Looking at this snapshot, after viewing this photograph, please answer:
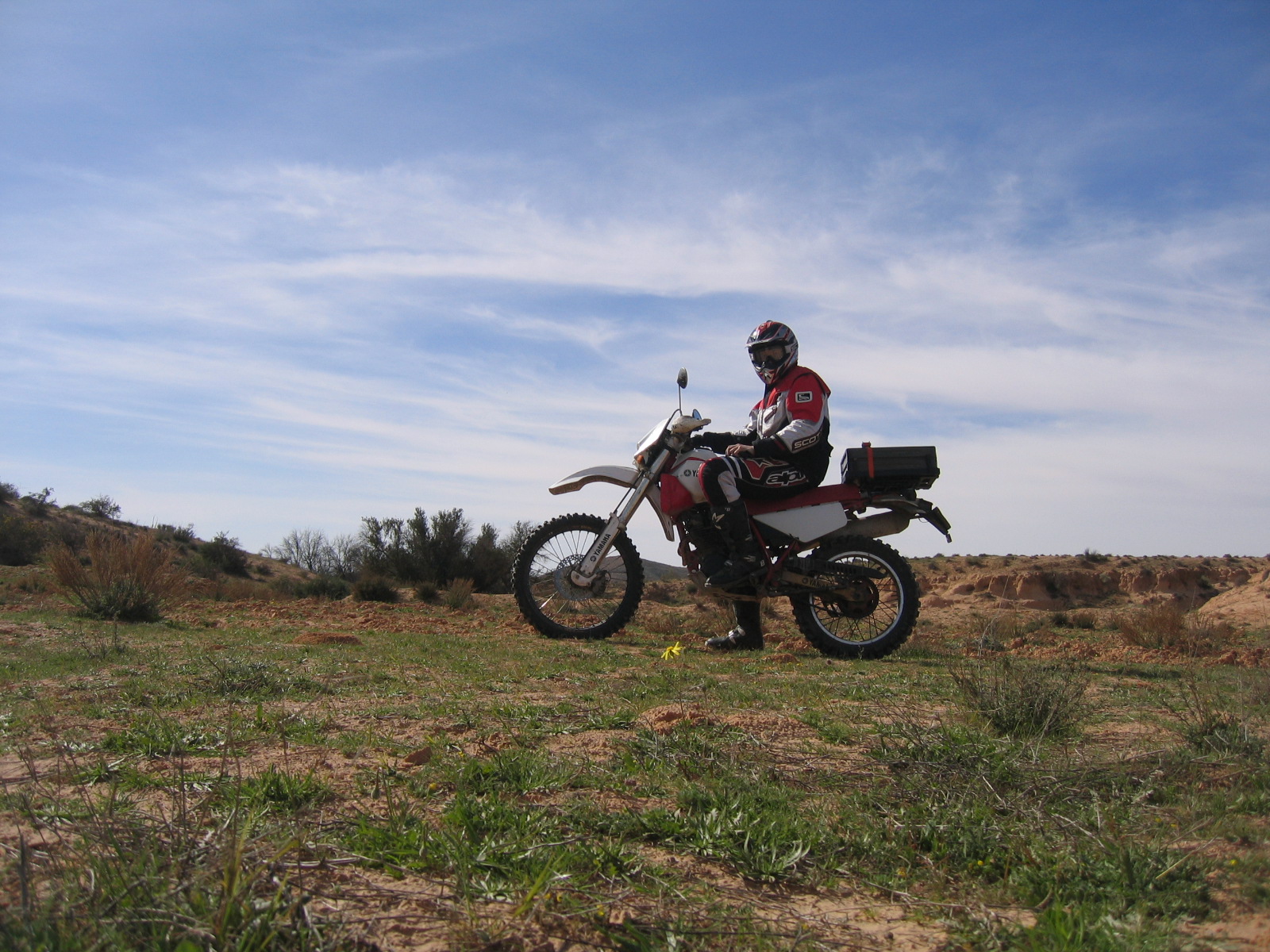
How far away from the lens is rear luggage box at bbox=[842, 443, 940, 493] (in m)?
7.00

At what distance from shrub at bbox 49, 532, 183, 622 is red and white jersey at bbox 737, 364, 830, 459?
6.69 meters

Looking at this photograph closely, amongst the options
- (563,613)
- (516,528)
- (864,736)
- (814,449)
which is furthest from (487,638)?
(516,528)

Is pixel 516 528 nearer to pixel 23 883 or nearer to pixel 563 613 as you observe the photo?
pixel 563 613

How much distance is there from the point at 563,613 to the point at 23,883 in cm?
700

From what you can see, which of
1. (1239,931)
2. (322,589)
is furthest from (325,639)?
(322,589)

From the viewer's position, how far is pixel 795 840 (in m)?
2.22

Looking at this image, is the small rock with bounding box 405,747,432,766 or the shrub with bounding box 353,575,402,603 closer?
the small rock with bounding box 405,747,432,766

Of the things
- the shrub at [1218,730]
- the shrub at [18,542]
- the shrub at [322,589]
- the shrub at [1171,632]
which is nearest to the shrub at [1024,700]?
the shrub at [1218,730]

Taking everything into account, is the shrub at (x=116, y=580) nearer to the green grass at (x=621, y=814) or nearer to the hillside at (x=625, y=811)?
the hillside at (x=625, y=811)

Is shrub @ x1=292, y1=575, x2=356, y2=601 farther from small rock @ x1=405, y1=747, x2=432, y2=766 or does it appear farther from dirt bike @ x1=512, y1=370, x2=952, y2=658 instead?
small rock @ x1=405, y1=747, x2=432, y2=766

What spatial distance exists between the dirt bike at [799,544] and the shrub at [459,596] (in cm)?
539

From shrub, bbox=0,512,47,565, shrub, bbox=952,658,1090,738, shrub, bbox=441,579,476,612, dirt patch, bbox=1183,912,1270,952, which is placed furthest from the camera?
shrub, bbox=0,512,47,565

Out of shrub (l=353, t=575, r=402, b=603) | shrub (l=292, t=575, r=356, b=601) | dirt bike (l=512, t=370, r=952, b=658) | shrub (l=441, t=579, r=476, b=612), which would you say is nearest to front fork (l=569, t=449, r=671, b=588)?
dirt bike (l=512, t=370, r=952, b=658)

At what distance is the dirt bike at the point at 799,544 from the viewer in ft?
23.0
